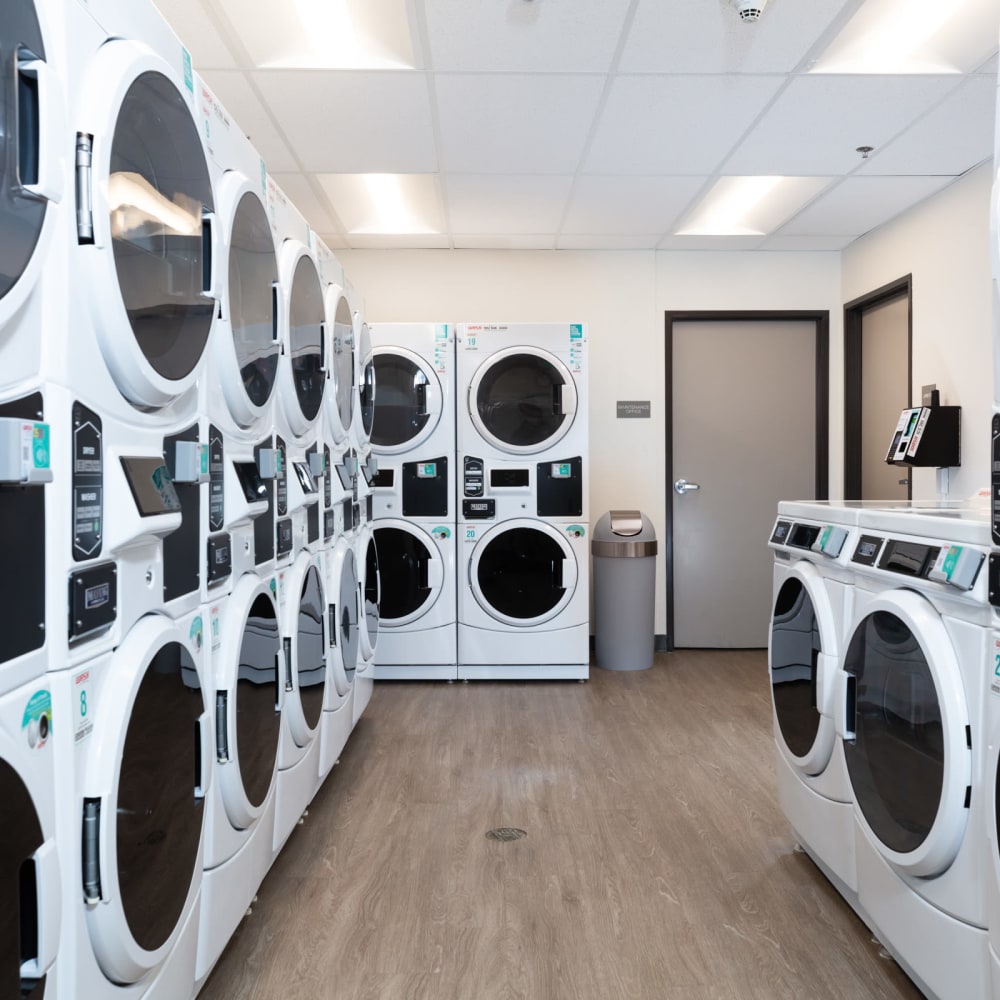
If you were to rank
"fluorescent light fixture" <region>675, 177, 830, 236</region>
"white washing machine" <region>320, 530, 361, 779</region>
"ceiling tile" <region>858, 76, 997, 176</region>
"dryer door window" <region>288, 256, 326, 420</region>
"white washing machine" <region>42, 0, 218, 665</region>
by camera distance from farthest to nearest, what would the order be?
"fluorescent light fixture" <region>675, 177, 830, 236</region> < "ceiling tile" <region>858, 76, 997, 176</region> < "white washing machine" <region>320, 530, 361, 779</region> < "dryer door window" <region>288, 256, 326, 420</region> < "white washing machine" <region>42, 0, 218, 665</region>

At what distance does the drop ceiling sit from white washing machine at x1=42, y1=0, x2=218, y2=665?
1410mm

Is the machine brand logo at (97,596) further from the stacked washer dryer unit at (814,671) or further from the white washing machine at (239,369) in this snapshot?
the stacked washer dryer unit at (814,671)

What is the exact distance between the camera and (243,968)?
175 centimetres

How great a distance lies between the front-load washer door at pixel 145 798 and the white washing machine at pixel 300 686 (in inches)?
23.4

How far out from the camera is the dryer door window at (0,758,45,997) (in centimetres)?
85

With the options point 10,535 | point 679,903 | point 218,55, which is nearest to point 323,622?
point 679,903

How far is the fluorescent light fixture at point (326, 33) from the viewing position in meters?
2.41

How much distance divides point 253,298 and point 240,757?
3.23ft

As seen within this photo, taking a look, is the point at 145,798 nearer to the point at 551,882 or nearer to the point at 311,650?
the point at 311,650

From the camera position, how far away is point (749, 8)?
225cm

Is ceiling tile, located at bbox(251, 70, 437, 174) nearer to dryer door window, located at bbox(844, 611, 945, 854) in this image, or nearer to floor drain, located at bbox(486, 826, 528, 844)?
dryer door window, located at bbox(844, 611, 945, 854)

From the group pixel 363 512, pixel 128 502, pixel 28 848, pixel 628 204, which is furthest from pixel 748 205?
pixel 28 848

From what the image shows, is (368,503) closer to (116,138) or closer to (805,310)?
(116,138)

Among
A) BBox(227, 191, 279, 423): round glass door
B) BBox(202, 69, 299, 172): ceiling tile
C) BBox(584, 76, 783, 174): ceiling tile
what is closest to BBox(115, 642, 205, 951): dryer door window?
BBox(227, 191, 279, 423): round glass door
